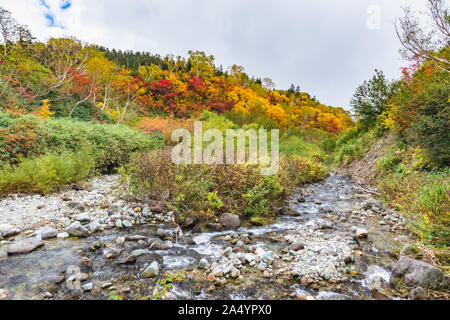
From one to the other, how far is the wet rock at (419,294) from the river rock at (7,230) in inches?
226

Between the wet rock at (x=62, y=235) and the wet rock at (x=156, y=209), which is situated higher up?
the wet rock at (x=156, y=209)

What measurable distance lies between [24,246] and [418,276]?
526 cm

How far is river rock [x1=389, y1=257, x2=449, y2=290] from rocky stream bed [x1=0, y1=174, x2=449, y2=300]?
0.03 ft

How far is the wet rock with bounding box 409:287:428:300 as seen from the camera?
255 cm

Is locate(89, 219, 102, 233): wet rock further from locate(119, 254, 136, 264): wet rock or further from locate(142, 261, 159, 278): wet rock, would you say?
locate(142, 261, 159, 278): wet rock

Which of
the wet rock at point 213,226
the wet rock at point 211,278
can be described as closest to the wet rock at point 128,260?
the wet rock at point 211,278

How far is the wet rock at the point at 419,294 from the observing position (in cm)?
255

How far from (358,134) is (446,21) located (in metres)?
14.5

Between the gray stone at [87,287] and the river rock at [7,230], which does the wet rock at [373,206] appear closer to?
the gray stone at [87,287]

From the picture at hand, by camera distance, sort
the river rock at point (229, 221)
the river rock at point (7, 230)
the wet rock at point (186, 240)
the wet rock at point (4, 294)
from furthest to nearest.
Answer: the river rock at point (229, 221) < the wet rock at point (186, 240) < the river rock at point (7, 230) < the wet rock at point (4, 294)

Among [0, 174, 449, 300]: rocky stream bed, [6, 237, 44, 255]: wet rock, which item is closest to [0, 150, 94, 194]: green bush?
[0, 174, 449, 300]: rocky stream bed

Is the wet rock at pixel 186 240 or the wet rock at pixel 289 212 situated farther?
the wet rock at pixel 289 212

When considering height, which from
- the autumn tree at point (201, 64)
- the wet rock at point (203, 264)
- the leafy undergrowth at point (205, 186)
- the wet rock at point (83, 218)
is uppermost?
the autumn tree at point (201, 64)
